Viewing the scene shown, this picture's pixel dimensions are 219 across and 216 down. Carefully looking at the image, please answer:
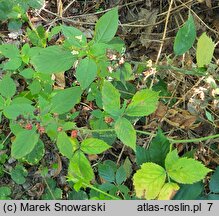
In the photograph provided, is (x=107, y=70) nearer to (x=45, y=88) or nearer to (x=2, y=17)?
(x=45, y=88)

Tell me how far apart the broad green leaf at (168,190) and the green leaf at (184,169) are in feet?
0.08

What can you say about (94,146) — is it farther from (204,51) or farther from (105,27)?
(204,51)

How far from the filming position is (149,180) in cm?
152

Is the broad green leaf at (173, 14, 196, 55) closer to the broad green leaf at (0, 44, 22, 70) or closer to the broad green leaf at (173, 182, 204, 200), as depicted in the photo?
the broad green leaf at (173, 182, 204, 200)

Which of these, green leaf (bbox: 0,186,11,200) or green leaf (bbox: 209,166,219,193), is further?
green leaf (bbox: 0,186,11,200)

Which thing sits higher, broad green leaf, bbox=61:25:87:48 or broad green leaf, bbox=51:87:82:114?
broad green leaf, bbox=61:25:87:48

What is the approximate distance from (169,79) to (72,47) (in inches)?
21.4

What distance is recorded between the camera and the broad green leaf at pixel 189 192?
1638 millimetres

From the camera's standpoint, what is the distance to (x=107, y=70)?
5.25 feet

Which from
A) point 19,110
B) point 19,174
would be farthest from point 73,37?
point 19,174

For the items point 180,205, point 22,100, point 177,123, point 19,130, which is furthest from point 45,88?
point 180,205

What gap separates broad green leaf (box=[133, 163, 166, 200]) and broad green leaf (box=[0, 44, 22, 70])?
0.71m

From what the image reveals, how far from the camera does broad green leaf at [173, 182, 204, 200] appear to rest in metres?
1.64

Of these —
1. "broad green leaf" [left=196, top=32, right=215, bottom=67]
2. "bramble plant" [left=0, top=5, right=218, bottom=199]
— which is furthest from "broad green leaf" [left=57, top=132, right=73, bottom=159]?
"broad green leaf" [left=196, top=32, right=215, bottom=67]
